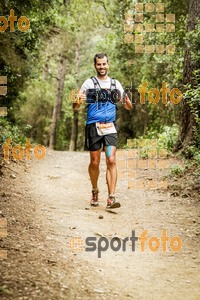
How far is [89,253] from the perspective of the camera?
426 centimetres

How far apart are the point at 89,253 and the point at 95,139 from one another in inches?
93.6

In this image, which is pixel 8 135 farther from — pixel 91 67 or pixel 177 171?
pixel 91 67

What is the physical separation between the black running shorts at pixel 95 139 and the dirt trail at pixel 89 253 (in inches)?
39.6

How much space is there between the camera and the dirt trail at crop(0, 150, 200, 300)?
3322 millimetres

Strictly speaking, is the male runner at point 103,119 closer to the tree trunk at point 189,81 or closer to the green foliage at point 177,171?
the green foliage at point 177,171

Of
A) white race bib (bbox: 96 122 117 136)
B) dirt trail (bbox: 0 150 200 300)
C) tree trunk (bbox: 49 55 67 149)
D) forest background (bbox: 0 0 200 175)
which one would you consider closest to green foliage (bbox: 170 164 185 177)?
forest background (bbox: 0 0 200 175)

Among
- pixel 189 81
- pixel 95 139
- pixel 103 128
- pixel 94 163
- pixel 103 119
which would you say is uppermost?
pixel 189 81

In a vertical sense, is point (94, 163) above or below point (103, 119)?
below

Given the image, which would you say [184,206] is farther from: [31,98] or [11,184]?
Result: [31,98]

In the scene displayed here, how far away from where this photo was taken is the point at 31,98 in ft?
81.9

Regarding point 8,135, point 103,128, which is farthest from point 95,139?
point 8,135

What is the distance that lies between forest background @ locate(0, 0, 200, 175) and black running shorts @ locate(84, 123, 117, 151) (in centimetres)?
41

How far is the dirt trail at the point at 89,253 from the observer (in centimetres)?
332

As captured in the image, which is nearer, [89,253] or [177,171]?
[89,253]
